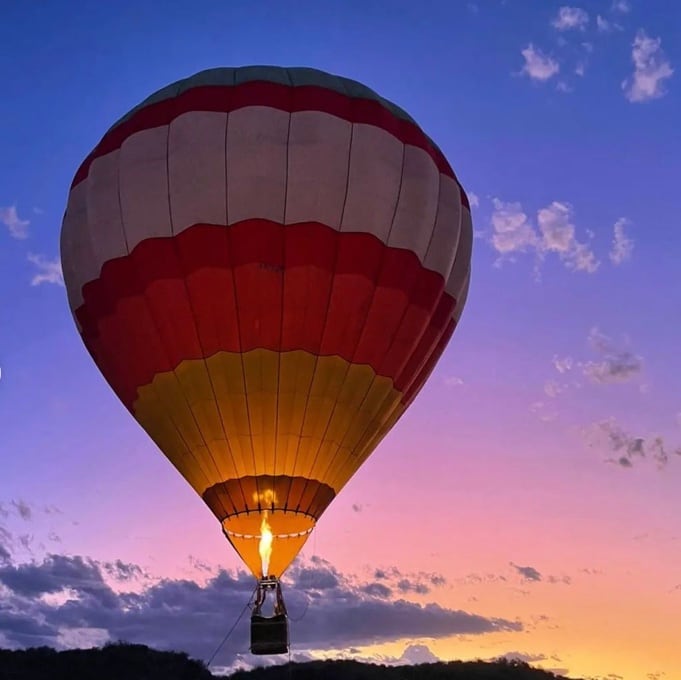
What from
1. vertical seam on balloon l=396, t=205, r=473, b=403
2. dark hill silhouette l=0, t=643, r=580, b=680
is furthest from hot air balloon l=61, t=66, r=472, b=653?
dark hill silhouette l=0, t=643, r=580, b=680

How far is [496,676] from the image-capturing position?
4722cm

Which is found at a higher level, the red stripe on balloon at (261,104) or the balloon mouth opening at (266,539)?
the red stripe on balloon at (261,104)

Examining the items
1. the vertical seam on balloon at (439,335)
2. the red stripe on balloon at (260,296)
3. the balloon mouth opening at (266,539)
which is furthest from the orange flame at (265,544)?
the vertical seam on balloon at (439,335)

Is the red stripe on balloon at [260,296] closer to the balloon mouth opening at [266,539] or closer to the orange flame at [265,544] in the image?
the balloon mouth opening at [266,539]

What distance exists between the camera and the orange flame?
46.4 feet

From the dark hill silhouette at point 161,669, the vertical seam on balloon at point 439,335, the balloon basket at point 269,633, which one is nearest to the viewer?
the balloon basket at point 269,633

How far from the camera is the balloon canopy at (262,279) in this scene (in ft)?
46.6

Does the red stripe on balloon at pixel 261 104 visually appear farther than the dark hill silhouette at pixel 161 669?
No

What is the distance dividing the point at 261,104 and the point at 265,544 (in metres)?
6.31

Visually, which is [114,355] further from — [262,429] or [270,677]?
[270,677]

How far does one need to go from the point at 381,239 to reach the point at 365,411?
2552mm

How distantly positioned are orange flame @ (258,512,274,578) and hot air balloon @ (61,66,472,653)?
20mm

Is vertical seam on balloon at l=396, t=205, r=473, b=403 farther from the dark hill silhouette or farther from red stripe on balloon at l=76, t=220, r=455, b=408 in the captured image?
the dark hill silhouette

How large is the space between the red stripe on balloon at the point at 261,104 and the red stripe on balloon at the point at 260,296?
1.88 m
